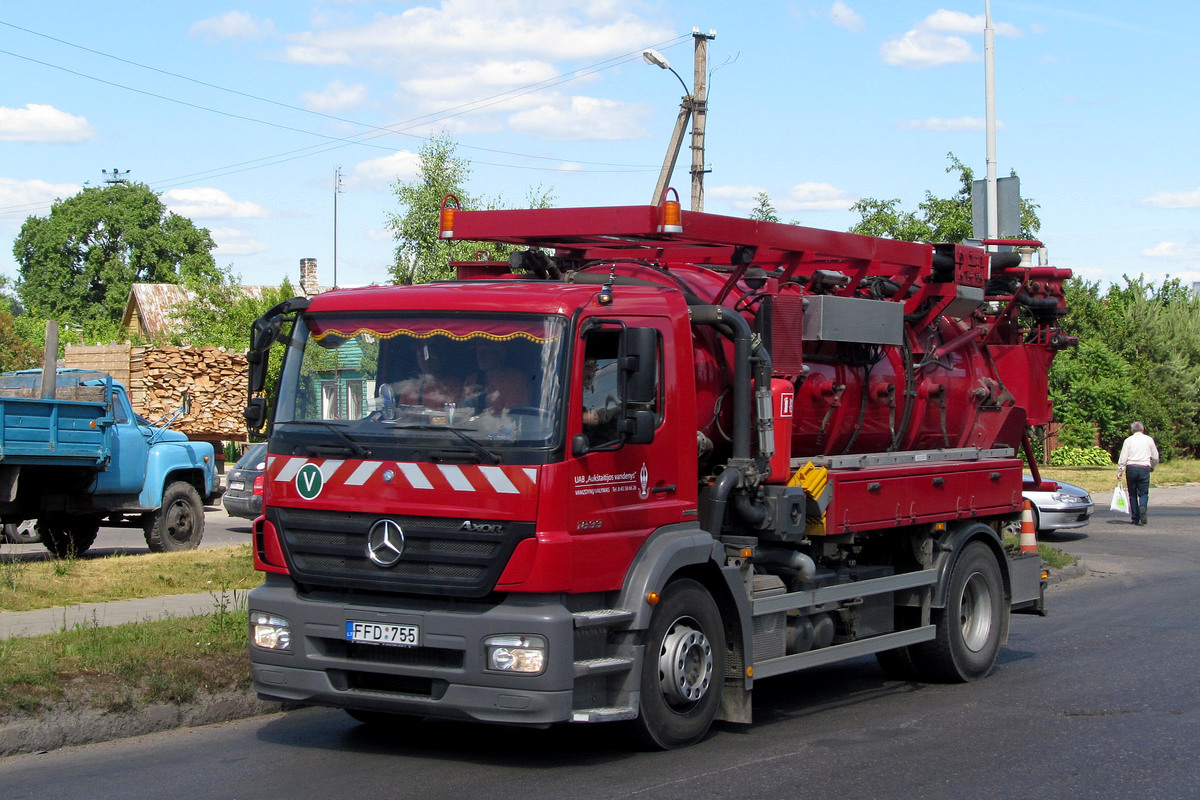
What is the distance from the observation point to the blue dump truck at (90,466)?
591 inches

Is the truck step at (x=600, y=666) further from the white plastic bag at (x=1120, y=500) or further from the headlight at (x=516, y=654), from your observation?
the white plastic bag at (x=1120, y=500)

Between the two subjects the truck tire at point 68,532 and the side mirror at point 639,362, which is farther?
the truck tire at point 68,532

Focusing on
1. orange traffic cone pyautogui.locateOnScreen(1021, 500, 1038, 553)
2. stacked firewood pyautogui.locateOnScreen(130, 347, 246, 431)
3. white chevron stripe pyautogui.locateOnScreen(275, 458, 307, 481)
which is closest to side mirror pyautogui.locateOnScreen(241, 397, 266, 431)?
white chevron stripe pyautogui.locateOnScreen(275, 458, 307, 481)

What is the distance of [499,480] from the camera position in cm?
660

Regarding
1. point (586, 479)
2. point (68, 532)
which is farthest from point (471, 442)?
point (68, 532)

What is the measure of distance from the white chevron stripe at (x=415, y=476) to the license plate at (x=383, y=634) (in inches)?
27.6

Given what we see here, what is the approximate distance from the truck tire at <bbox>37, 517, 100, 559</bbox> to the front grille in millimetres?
11173

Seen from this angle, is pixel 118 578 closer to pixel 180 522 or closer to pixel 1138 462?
pixel 180 522

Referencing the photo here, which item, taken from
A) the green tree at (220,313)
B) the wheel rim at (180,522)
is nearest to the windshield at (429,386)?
the wheel rim at (180,522)

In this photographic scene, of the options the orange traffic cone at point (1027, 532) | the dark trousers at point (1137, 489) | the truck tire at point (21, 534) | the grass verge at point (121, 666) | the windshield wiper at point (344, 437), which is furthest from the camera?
the dark trousers at point (1137, 489)

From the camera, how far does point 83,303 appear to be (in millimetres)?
83188

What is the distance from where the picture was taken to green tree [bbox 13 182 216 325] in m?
83.1

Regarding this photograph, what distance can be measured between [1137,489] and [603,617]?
19124 mm

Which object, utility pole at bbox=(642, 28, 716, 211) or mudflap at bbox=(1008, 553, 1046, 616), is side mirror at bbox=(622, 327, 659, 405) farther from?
utility pole at bbox=(642, 28, 716, 211)
